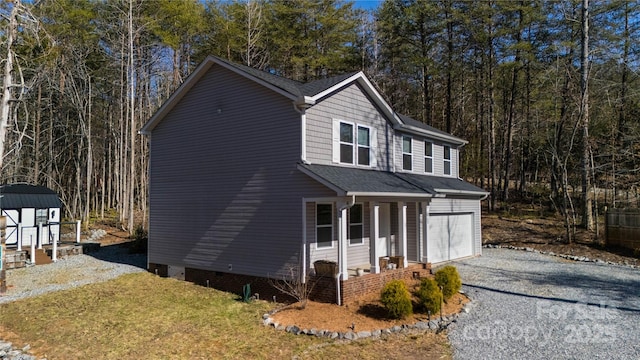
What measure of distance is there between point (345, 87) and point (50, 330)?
960 cm

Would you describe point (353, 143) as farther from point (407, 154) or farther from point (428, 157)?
point (428, 157)

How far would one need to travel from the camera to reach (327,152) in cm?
1159

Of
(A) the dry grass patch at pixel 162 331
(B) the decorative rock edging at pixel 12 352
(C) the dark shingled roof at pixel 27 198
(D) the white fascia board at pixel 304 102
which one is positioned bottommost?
(B) the decorative rock edging at pixel 12 352

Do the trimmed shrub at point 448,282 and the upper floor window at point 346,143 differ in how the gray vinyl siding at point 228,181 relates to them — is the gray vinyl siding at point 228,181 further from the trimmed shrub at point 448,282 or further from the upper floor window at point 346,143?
the trimmed shrub at point 448,282

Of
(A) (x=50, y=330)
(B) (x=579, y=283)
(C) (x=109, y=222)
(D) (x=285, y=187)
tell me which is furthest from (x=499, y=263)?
(C) (x=109, y=222)

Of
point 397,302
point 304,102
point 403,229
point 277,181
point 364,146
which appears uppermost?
point 304,102

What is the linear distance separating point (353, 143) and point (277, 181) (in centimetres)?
285

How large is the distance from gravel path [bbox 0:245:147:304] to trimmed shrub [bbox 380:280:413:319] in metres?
9.27

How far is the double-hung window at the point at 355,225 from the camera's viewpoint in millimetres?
12242

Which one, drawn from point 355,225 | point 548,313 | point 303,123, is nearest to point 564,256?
point 548,313

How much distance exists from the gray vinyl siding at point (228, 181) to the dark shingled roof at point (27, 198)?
310 inches

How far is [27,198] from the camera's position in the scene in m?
18.1

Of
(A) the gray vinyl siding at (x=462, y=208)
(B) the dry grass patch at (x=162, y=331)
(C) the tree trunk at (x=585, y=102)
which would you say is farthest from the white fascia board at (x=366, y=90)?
(C) the tree trunk at (x=585, y=102)

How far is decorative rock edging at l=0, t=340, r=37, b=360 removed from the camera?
729 centimetres
